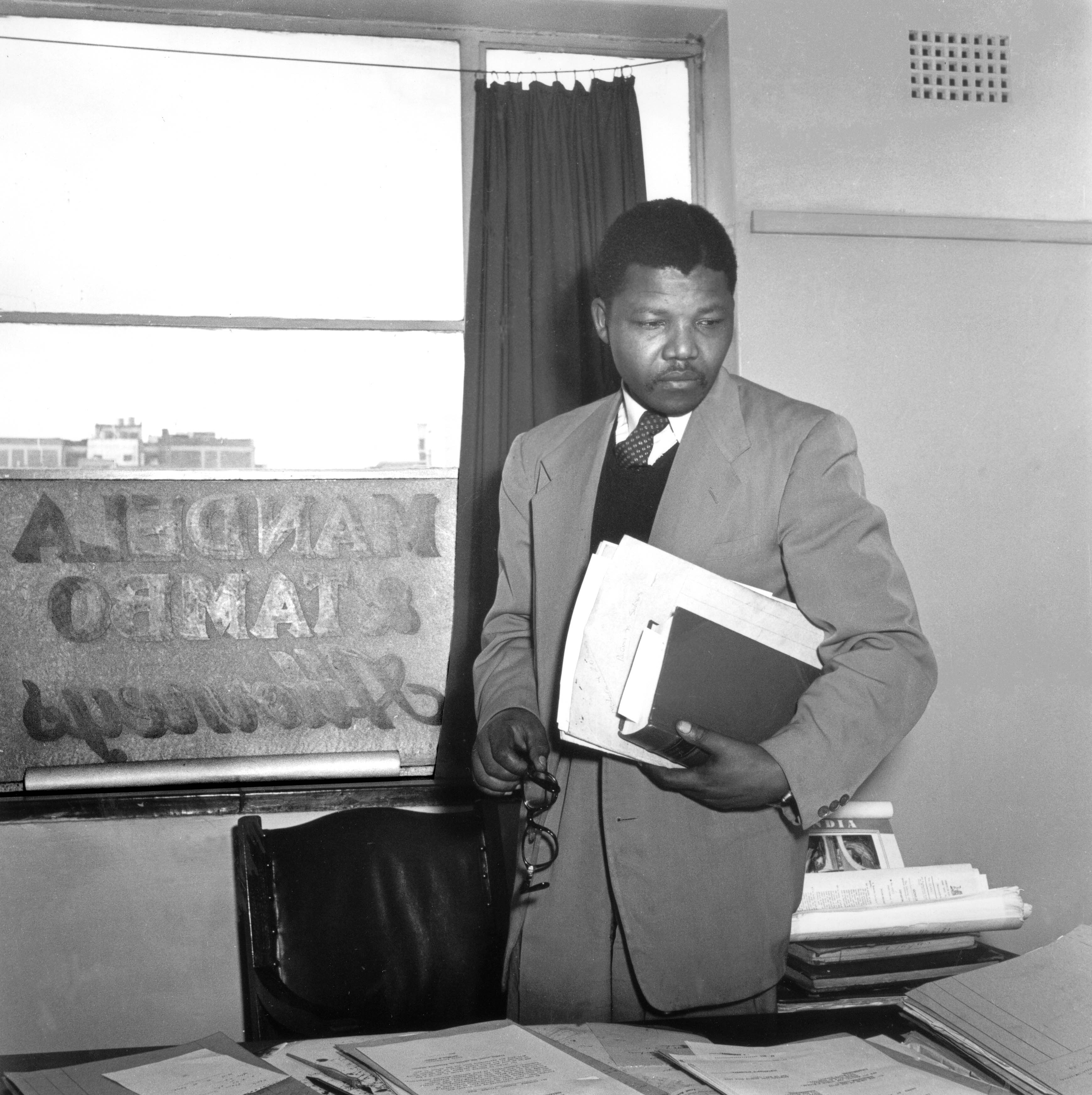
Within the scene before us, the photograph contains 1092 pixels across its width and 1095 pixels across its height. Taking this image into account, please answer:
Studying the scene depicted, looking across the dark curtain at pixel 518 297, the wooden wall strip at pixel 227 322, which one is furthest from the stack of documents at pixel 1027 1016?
the wooden wall strip at pixel 227 322

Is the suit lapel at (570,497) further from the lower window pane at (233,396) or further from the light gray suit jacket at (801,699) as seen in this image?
the lower window pane at (233,396)

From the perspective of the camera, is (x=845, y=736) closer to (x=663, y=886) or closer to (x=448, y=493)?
(x=663, y=886)

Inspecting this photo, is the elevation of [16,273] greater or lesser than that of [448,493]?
greater

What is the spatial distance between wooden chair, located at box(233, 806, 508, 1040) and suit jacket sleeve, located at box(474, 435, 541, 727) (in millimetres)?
573

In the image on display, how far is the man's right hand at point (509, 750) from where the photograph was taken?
1.41 metres

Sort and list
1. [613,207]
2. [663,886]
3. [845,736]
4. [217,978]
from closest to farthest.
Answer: [845,736]
[663,886]
[217,978]
[613,207]

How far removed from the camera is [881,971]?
1.81m

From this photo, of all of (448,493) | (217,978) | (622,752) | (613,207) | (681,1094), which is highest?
(613,207)

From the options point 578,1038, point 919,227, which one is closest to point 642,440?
point 578,1038

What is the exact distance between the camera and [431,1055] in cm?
100

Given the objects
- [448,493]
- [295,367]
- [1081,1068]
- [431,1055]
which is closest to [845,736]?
[1081,1068]

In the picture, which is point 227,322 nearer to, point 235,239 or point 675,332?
point 235,239

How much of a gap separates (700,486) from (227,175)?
210cm

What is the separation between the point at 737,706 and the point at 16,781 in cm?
228
